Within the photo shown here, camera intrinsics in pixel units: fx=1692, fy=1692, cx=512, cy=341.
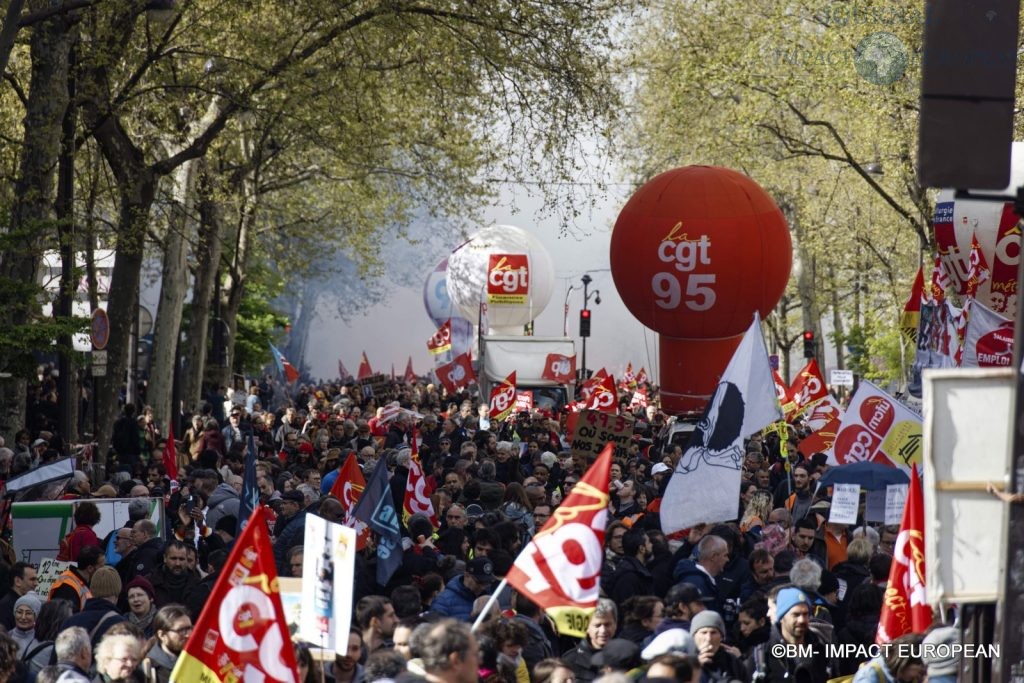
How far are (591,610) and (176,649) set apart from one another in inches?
78.8

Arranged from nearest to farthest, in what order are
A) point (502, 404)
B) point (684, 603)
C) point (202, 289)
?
1. point (684, 603)
2. point (502, 404)
3. point (202, 289)

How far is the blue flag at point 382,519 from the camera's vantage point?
11203 mm

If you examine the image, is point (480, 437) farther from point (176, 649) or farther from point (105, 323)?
point (176, 649)

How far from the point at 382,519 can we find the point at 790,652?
3.74 meters

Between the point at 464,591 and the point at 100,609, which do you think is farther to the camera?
the point at 464,591

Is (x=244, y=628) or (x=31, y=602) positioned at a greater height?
(x=244, y=628)

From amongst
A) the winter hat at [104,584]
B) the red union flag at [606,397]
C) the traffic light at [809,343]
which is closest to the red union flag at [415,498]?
the winter hat at [104,584]

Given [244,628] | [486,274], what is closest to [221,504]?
[244,628]

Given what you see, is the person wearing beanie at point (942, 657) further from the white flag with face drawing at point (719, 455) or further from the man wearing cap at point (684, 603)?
the white flag with face drawing at point (719, 455)

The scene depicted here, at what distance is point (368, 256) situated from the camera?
3934 centimetres

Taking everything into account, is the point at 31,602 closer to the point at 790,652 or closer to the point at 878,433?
the point at 790,652

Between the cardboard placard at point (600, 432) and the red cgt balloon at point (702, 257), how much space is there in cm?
392

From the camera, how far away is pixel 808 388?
26.0m

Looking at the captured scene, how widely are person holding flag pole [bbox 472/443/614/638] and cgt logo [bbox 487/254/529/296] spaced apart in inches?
1788
